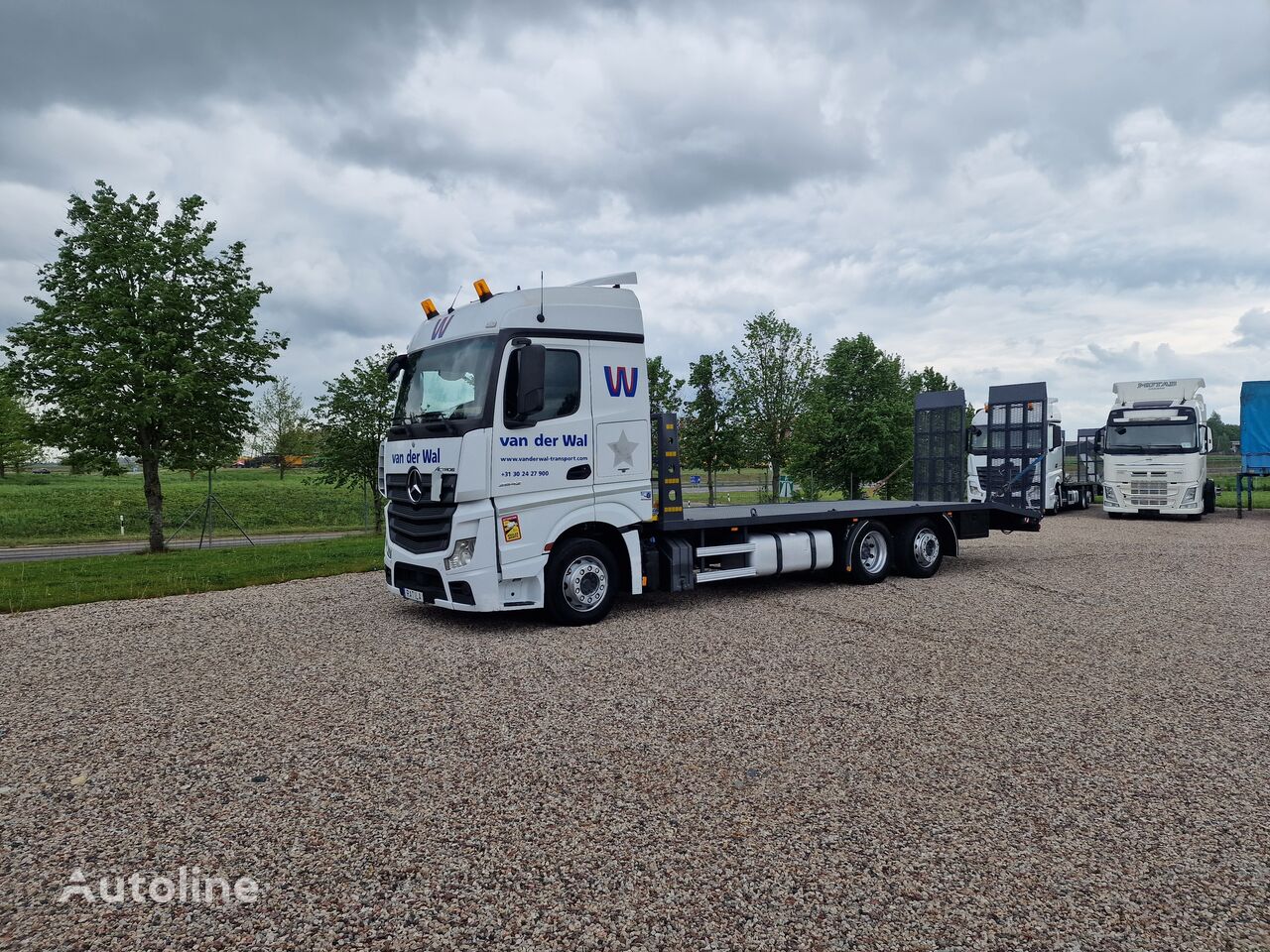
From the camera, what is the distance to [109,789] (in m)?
4.25

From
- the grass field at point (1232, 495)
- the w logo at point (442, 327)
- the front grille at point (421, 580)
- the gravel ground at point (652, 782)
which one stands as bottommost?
the gravel ground at point (652, 782)

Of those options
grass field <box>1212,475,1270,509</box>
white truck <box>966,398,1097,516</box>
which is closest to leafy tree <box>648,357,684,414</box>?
white truck <box>966,398,1097,516</box>

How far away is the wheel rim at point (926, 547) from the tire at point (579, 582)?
5.12m

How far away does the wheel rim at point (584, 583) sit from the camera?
7.90 metres

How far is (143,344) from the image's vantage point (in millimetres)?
16188

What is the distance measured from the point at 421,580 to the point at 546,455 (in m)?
1.88

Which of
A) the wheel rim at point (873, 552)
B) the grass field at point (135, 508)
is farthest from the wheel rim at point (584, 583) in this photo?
the grass field at point (135, 508)

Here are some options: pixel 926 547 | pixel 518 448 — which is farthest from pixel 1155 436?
pixel 518 448

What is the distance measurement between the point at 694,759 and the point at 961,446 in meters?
9.75

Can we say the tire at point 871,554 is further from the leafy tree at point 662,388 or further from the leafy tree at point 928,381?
the leafy tree at point 928,381

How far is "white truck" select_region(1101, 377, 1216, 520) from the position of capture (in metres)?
19.9

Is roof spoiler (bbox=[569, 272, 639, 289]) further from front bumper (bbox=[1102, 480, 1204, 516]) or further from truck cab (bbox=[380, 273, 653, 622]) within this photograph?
front bumper (bbox=[1102, 480, 1204, 516])

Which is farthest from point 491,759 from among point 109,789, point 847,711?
point 847,711

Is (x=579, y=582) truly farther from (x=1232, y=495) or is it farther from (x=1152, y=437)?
(x=1232, y=495)
